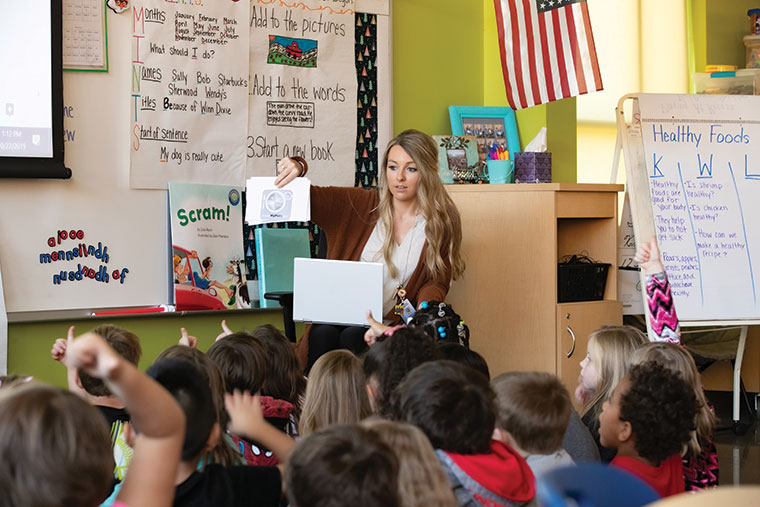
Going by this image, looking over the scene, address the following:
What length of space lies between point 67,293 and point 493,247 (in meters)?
1.87

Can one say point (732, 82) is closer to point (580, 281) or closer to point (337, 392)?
point (580, 281)

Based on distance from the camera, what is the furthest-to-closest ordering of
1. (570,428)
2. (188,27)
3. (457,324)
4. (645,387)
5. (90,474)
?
(188,27)
(457,324)
(570,428)
(645,387)
(90,474)

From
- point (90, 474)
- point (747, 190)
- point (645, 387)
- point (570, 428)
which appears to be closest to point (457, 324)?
point (570, 428)

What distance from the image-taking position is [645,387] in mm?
2014

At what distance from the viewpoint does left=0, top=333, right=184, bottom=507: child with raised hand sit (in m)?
1.04

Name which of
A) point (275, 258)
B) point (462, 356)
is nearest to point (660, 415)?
point (462, 356)

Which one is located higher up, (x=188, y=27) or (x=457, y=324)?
(x=188, y=27)

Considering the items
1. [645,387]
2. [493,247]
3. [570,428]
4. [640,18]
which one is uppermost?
[640,18]

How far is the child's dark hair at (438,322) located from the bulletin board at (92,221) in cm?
121

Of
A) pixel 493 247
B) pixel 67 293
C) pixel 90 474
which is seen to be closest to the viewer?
pixel 90 474

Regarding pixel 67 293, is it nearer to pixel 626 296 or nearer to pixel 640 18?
pixel 626 296

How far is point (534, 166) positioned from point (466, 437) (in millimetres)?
2909

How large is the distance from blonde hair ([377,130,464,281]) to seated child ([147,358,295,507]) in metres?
1.91

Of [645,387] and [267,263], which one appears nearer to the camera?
[645,387]
